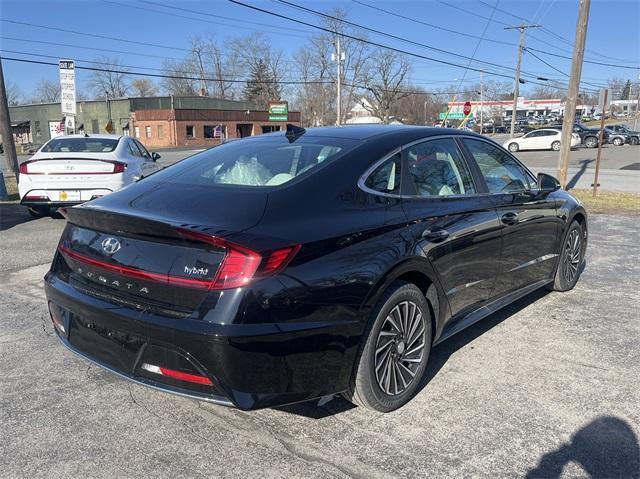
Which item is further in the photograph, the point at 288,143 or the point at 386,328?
the point at 288,143

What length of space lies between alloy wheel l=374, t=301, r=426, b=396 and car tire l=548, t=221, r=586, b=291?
257cm

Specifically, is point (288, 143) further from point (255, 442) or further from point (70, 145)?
point (70, 145)

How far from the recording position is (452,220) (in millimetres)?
3521

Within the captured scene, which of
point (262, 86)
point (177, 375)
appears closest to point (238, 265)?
point (177, 375)

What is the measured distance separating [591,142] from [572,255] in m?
39.9

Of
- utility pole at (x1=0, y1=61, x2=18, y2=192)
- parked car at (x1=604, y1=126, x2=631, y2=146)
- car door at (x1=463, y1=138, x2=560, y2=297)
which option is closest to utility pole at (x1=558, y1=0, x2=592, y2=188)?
car door at (x1=463, y1=138, x2=560, y2=297)

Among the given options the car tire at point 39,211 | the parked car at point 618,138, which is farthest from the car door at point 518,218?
the parked car at point 618,138

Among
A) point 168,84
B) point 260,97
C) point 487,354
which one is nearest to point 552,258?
point 487,354

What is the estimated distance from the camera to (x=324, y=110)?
72.1 m

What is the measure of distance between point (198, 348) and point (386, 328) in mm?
1117

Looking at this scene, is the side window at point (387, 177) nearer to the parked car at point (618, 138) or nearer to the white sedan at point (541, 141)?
the white sedan at point (541, 141)

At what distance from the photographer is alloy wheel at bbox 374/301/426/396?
3018 millimetres

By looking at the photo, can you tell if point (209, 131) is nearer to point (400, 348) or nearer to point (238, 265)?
point (400, 348)

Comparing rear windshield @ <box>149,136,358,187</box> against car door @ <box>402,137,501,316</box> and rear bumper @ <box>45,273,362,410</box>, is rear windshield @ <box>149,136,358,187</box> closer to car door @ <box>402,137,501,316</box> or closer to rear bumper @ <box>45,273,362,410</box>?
car door @ <box>402,137,501,316</box>
